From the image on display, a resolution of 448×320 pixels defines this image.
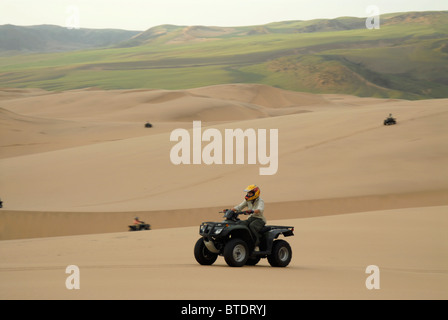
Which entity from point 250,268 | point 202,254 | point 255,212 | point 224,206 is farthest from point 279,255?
point 224,206

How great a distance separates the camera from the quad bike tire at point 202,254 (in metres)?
10.2

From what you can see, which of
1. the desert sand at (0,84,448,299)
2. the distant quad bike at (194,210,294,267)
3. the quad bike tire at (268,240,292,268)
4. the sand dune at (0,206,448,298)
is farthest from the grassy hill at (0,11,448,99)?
the distant quad bike at (194,210,294,267)

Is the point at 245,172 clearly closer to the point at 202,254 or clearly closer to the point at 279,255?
the point at 279,255

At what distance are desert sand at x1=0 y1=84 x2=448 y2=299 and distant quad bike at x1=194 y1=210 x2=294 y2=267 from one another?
22 cm

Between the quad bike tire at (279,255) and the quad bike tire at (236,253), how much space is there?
1.53 ft

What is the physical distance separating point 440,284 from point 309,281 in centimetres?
178

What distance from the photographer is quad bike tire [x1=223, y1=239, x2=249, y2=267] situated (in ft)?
32.2

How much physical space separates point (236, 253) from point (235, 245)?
0.18 m

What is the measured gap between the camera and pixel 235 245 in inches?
389

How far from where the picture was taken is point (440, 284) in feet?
29.8

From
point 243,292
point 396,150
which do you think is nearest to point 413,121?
point 396,150

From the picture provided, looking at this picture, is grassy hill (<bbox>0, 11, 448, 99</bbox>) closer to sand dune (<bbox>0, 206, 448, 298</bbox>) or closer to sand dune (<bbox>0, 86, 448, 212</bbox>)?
sand dune (<bbox>0, 86, 448, 212</bbox>)
